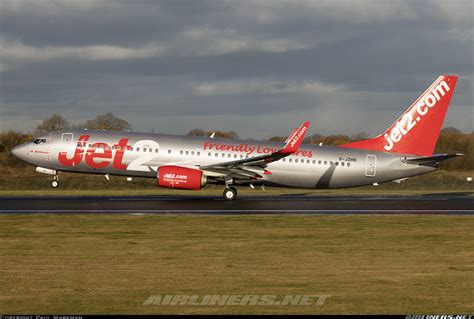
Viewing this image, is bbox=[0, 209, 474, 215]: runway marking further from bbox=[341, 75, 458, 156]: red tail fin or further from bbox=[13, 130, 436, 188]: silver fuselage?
bbox=[341, 75, 458, 156]: red tail fin

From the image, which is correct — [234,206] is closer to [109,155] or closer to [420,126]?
[109,155]

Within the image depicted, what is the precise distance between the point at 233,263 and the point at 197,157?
22190mm

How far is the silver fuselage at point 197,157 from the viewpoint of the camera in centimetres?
4184

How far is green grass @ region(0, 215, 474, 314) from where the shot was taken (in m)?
15.7

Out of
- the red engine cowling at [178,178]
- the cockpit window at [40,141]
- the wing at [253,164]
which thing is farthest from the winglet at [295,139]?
the cockpit window at [40,141]

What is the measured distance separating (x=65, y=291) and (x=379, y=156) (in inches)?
1215

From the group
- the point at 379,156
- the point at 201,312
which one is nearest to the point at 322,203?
the point at 379,156

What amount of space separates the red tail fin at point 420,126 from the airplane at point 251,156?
0.06m

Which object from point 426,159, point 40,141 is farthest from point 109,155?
point 426,159

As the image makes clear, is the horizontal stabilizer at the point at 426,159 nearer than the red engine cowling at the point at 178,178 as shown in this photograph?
No

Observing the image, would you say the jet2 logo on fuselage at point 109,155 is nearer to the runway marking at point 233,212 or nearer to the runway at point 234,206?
the runway at point 234,206

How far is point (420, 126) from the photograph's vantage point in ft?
148

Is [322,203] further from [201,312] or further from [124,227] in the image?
[201,312]

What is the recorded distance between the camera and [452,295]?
16344mm
